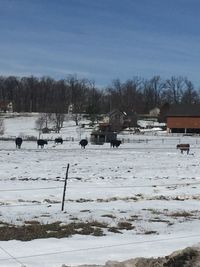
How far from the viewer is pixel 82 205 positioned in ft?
53.3

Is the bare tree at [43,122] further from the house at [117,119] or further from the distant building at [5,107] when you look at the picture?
the distant building at [5,107]

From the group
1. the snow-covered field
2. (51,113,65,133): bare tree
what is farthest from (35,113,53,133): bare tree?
the snow-covered field

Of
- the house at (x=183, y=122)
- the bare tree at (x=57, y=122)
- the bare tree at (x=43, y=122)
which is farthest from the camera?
the bare tree at (x=43, y=122)

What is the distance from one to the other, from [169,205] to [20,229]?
6.71 meters

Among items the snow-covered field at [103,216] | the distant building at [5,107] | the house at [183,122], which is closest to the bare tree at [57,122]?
the house at [183,122]

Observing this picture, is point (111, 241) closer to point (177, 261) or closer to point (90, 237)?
point (90, 237)

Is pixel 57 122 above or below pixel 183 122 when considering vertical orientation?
below

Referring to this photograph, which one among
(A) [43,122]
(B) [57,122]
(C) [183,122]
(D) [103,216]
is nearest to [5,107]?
(A) [43,122]

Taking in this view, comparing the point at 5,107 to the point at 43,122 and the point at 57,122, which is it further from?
the point at 57,122

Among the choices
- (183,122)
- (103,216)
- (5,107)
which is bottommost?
(103,216)

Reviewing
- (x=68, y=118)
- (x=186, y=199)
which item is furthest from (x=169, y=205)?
(x=68, y=118)

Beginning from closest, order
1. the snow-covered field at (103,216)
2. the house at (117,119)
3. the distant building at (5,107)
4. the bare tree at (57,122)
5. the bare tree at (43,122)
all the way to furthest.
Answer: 1. the snow-covered field at (103,216)
2. the bare tree at (57,122)
3. the house at (117,119)
4. the bare tree at (43,122)
5. the distant building at (5,107)

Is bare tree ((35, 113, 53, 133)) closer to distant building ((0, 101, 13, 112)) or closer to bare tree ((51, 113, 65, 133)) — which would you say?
bare tree ((51, 113, 65, 133))

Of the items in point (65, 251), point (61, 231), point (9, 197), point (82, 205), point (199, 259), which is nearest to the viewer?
point (199, 259)
